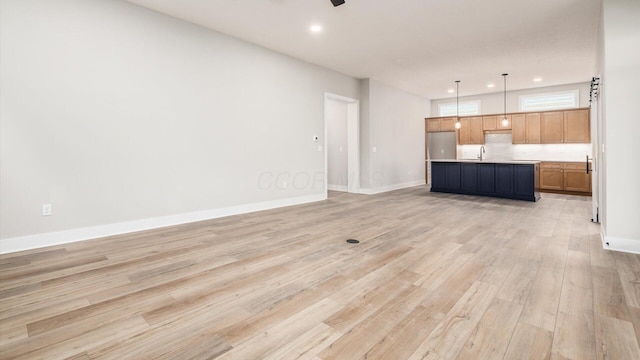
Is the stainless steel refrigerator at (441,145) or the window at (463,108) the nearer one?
the window at (463,108)

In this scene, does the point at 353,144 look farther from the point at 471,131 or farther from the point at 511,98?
the point at 511,98

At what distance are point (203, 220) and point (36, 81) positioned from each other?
102 inches

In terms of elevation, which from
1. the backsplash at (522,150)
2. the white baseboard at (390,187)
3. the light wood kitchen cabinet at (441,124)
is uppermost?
the light wood kitchen cabinet at (441,124)

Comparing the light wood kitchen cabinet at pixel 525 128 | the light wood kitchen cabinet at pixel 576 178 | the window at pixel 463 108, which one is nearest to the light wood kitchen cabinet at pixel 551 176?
the light wood kitchen cabinet at pixel 576 178

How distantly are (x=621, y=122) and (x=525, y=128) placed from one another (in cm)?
604

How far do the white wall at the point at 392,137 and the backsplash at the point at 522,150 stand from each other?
5.01 ft

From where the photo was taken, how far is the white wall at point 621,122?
322 cm

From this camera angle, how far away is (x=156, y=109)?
4281 mm

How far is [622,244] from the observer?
329 centimetres

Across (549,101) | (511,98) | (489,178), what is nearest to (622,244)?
(489,178)

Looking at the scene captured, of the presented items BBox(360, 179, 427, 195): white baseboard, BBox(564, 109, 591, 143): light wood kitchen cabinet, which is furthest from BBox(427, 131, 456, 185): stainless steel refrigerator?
BBox(564, 109, 591, 143): light wood kitchen cabinet

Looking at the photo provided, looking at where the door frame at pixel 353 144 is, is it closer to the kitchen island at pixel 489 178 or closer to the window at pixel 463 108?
the kitchen island at pixel 489 178

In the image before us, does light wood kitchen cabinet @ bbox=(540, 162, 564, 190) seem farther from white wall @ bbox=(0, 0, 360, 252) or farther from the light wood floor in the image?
white wall @ bbox=(0, 0, 360, 252)

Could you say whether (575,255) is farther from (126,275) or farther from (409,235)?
(126,275)
